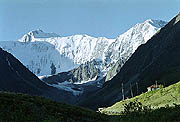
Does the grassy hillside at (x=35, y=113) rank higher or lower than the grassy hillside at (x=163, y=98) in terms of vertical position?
lower

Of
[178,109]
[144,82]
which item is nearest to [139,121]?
[178,109]

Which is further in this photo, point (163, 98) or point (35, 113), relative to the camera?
point (163, 98)

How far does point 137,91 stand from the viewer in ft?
577

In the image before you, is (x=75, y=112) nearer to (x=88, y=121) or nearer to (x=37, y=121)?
(x=88, y=121)

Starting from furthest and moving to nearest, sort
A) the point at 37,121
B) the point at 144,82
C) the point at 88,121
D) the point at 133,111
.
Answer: the point at 144,82 < the point at 88,121 < the point at 37,121 < the point at 133,111

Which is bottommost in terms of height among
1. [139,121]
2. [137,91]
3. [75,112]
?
[139,121]

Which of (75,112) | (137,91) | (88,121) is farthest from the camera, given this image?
(137,91)

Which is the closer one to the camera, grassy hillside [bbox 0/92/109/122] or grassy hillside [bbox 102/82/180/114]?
grassy hillside [bbox 0/92/109/122]

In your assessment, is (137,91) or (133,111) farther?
(137,91)

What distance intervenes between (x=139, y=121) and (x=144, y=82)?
186 m

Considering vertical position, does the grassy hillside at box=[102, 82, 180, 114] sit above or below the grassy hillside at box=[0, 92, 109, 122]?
above

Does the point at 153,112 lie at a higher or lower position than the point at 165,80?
lower

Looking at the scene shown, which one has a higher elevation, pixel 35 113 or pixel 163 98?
pixel 163 98

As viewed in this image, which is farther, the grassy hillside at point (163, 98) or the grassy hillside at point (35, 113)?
the grassy hillside at point (163, 98)
